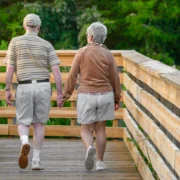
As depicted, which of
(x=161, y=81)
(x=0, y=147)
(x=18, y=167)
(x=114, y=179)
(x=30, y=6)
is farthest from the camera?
(x=30, y=6)

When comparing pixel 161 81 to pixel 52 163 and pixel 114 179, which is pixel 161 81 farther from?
pixel 52 163

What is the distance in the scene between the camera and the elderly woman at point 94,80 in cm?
795

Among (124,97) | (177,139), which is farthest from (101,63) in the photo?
(177,139)

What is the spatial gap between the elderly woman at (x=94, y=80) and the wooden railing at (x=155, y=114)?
0.30 meters

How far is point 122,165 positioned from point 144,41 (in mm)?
27097

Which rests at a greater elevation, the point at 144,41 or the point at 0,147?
the point at 0,147

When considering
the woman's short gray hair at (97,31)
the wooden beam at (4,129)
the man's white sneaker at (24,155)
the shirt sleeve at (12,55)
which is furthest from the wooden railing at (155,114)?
the wooden beam at (4,129)

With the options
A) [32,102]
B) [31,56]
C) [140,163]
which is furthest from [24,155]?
[140,163]

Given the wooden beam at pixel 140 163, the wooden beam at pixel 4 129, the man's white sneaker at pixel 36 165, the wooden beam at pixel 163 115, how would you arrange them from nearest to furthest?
the wooden beam at pixel 163 115 → the wooden beam at pixel 140 163 → the man's white sneaker at pixel 36 165 → the wooden beam at pixel 4 129

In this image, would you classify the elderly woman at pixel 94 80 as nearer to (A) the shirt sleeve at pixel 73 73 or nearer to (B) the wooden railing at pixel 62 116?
(A) the shirt sleeve at pixel 73 73

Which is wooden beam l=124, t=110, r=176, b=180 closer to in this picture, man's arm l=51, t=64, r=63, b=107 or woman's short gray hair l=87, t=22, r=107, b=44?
man's arm l=51, t=64, r=63, b=107

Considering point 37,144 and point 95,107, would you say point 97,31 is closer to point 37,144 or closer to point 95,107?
point 95,107

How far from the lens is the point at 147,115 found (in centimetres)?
761

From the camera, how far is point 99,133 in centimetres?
824
